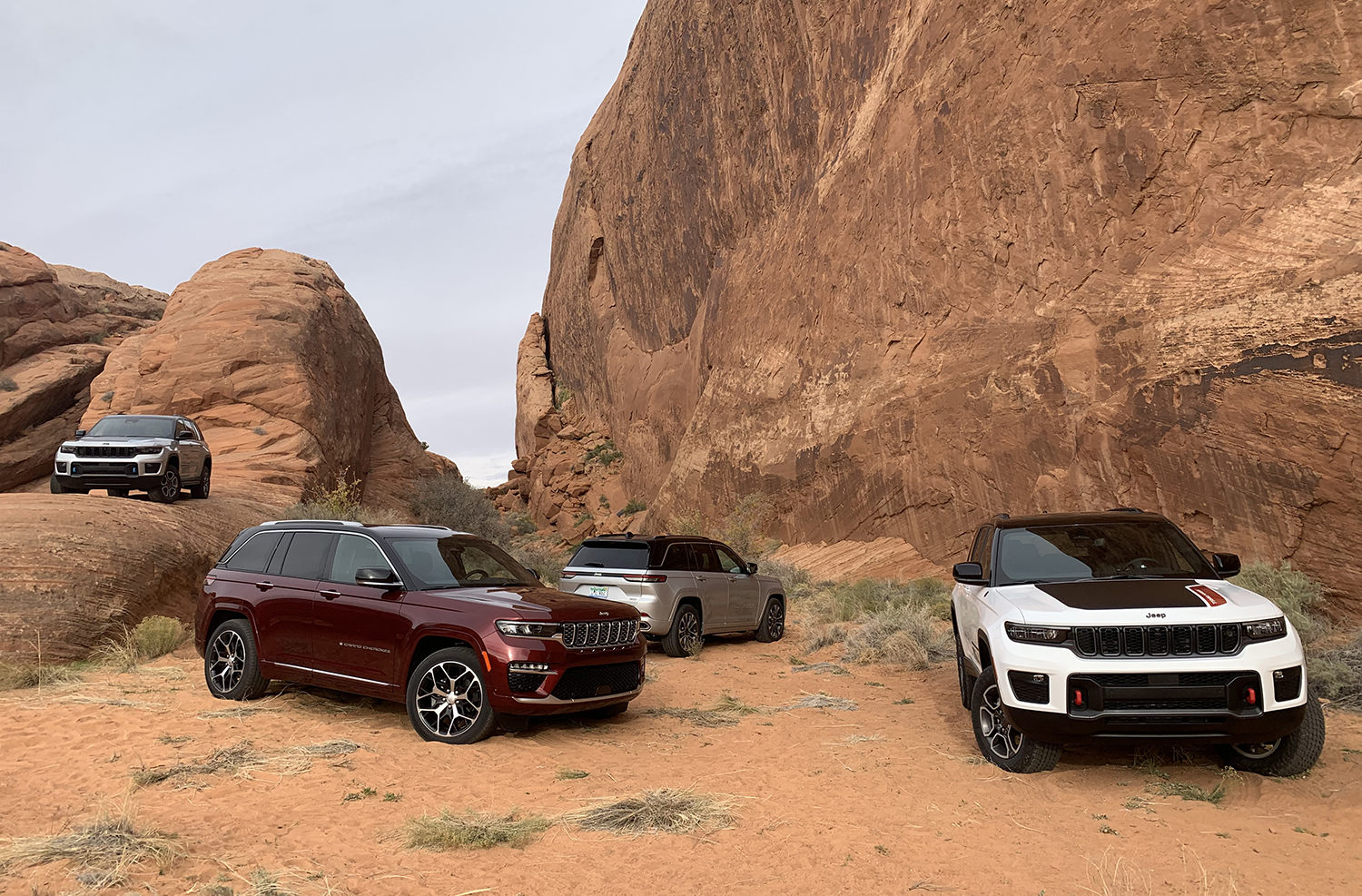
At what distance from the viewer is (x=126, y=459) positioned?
668 inches

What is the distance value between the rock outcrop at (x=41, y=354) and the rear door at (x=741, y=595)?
3586cm

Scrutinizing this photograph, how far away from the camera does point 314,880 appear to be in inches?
171

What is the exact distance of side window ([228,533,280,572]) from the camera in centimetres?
910

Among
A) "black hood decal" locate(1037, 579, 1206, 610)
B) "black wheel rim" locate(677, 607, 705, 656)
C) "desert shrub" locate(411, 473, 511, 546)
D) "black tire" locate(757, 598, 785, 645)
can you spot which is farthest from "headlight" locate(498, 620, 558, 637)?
"desert shrub" locate(411, 473, 511, 546)

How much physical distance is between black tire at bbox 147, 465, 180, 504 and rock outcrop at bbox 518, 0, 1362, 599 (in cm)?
1482

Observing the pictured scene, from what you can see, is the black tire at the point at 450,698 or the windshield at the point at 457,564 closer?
the black tire at the point at 450,698

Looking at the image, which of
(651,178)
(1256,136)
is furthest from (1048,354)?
(651,178)

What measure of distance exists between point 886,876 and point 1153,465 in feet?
42.9

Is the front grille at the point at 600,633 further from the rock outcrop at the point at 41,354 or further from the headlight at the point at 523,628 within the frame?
the rock outcrop at the point at 41,354

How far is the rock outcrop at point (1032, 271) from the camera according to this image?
45.7 feet

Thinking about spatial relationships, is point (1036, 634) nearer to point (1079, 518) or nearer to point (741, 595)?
point (1079, 518)

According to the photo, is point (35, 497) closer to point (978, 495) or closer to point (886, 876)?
→ point (886, 876)

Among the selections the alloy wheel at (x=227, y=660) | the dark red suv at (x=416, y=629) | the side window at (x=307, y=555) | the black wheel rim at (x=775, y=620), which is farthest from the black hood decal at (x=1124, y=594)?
the black wheel rim at (x=775, y=620)

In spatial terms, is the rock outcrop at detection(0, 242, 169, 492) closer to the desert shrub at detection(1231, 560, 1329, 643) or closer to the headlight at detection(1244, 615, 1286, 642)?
the desert shrub at detection(1231, 560, 1329, 643)
